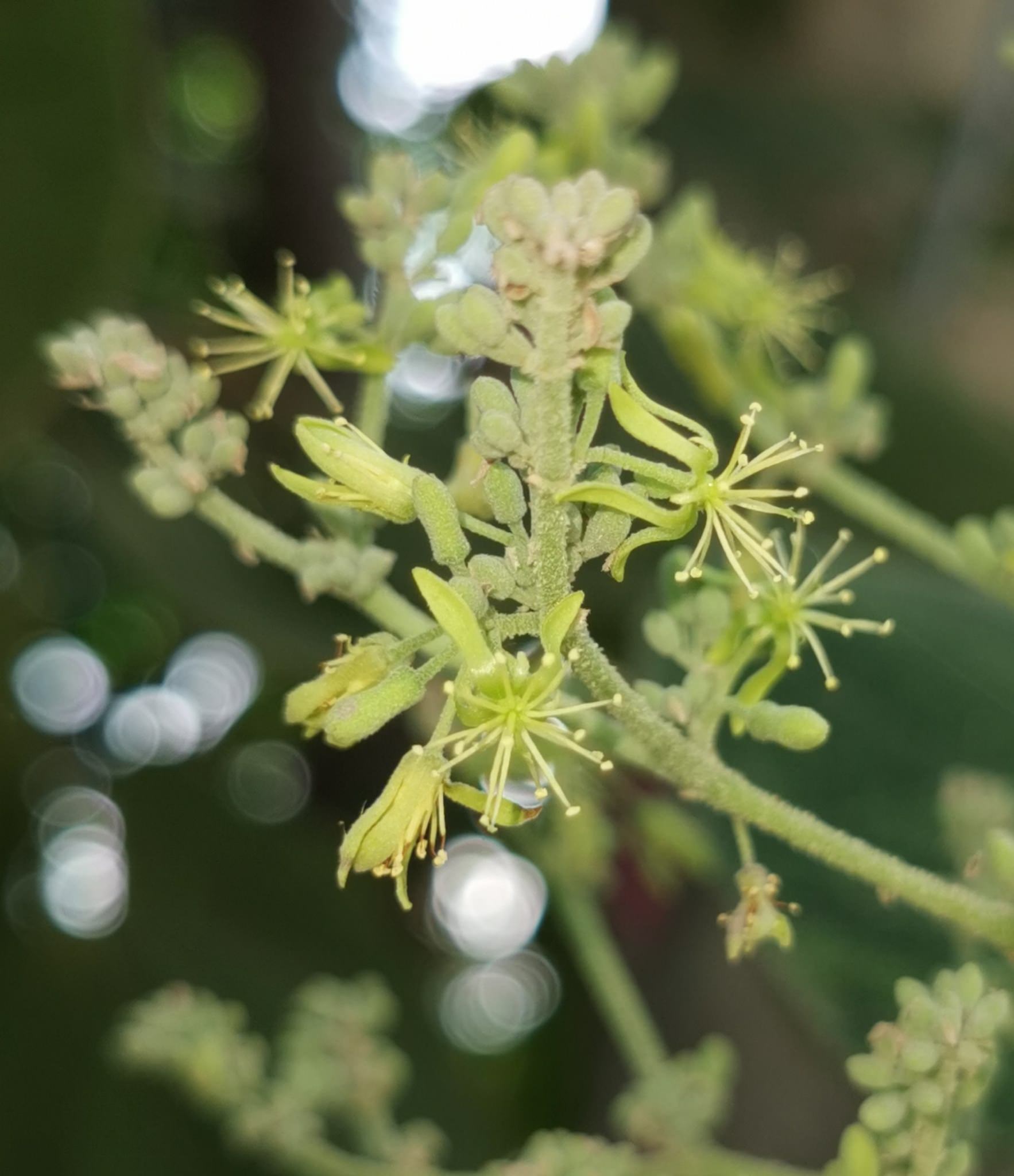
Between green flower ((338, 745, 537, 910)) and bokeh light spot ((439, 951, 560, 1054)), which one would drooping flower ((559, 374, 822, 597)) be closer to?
green flower ((338, 745, 537, 910))

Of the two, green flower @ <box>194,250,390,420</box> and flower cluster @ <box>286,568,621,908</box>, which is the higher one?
green flower @ <box>194,250,390,420</box>

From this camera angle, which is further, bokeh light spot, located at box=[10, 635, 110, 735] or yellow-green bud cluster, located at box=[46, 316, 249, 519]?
bokeh light spot, located at box=[10, 635, 110, 735]

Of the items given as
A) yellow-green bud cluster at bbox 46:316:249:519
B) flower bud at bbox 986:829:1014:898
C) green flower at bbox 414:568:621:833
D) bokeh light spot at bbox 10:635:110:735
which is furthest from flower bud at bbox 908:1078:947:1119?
bokeh light spot at bbox 10:635:110:735

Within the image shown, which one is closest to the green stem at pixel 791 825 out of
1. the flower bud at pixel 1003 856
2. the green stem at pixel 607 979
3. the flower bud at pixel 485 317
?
the flower bud at pixel 1003 856

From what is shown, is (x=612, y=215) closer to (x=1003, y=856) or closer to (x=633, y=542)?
(x=633, y=542)

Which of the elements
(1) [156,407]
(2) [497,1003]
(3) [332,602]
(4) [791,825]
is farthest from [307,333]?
(2) [497,1003]
